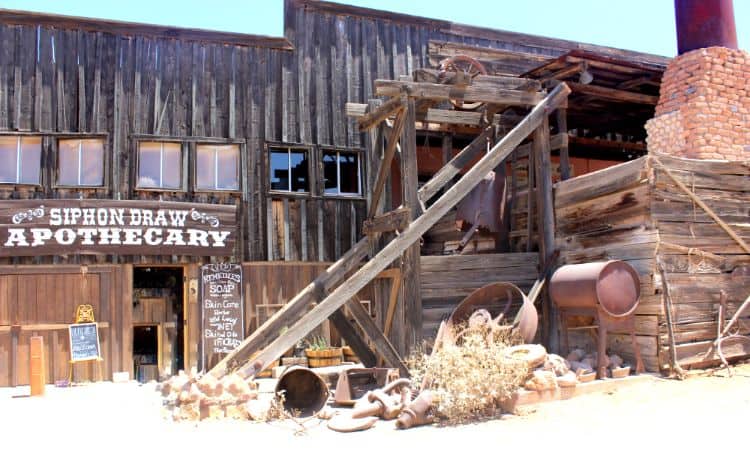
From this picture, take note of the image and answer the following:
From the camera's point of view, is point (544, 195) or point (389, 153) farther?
point (544, 195)

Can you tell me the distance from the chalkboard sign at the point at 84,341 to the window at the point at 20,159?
9.39 ft

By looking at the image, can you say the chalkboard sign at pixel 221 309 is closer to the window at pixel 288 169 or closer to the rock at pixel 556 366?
the window at pixel 288 169

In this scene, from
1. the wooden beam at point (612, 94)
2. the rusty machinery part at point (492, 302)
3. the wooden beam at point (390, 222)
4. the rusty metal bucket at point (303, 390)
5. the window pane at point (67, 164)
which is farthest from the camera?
the window pane at point (67, 164)

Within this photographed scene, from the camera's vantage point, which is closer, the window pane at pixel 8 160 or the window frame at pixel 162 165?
the window pane at pixel 8 160

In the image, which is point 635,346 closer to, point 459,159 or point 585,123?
point 459,159

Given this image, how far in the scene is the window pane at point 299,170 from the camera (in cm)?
1496

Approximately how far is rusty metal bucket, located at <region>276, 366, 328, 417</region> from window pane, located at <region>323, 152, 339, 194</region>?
6.58 m

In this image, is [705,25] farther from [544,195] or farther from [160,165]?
[160,165]

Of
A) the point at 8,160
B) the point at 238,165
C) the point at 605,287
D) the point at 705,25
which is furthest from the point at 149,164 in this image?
the point at 705,25

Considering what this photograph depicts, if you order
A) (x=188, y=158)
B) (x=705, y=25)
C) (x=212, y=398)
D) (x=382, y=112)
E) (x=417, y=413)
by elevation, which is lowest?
(x=417, y=413)

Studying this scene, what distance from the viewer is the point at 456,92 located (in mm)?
11023

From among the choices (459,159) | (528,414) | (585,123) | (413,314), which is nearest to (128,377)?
(413,314)

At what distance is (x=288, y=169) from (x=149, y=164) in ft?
9.11

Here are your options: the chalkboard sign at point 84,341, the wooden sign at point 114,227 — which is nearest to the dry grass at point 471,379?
the wooden sign at point 114,227
